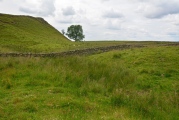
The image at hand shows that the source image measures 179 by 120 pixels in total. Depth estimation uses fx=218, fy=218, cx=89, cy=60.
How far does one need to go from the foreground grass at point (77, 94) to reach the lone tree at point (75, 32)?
74.3 metres

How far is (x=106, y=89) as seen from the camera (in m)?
9.56

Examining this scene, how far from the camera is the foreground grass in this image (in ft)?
22.4

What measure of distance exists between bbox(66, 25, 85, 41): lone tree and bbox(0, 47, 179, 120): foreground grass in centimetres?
7426

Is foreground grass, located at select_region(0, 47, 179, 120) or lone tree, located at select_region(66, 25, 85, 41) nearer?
foreground grass, located at select_region(0, 47, 179, 120)

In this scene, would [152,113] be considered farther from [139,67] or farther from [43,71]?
[139,67]

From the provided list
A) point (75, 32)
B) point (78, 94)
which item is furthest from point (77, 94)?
point (75, 32)

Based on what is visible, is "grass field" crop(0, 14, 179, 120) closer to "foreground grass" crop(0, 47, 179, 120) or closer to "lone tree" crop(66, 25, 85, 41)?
"foreground grass" crop(0, 47, 179, 120)

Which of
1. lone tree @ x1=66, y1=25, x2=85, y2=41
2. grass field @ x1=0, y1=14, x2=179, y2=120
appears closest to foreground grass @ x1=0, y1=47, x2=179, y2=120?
grass field @ x1=0, y1=14, x2=179, y2=120

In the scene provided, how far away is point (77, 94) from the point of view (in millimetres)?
8570

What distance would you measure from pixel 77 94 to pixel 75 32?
81.5 metres

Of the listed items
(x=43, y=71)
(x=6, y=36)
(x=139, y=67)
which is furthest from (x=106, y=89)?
(x=6, y=36)

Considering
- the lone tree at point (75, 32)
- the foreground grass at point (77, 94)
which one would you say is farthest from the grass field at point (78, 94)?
the lone tree at point (75, 32)

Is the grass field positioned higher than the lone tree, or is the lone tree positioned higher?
the lone tree

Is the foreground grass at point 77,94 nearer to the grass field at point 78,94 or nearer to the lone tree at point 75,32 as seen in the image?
the grass field at point 78,94
